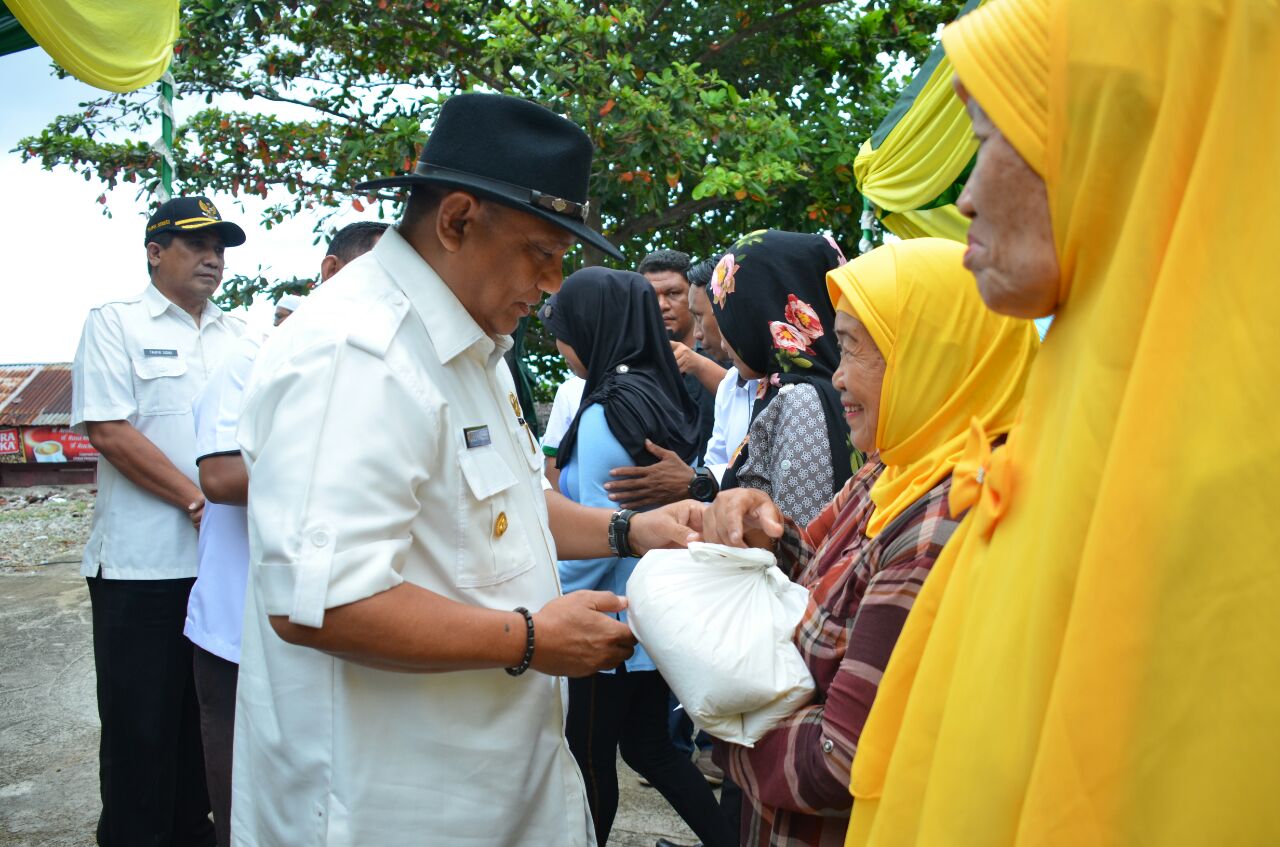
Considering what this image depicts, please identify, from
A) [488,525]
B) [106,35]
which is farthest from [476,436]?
[106,35]

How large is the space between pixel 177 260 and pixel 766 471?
2621 millimetres

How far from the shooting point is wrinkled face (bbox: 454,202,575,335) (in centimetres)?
195

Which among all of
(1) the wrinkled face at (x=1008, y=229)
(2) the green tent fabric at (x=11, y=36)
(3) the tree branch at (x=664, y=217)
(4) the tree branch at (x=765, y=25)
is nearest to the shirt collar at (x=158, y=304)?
(2) the green tent fabric at (x=11, y=36)

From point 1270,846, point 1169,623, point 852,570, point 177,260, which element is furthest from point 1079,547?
point 177,260

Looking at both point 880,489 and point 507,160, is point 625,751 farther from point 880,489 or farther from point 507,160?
point 507,160

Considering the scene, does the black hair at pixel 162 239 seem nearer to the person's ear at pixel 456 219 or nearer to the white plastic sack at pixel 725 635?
the person's ear at pixel 456 219

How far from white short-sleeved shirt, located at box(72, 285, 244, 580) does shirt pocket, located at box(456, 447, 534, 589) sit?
2091 mm

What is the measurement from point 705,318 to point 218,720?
112 inches

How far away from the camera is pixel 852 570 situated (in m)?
1.74

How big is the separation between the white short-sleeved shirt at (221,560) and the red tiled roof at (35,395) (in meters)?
11.0

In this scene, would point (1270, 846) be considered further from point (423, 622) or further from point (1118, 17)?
point (423, 622)

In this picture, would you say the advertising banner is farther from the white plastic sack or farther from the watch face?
the white plastic sack

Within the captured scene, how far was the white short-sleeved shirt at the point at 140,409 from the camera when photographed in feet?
12.0

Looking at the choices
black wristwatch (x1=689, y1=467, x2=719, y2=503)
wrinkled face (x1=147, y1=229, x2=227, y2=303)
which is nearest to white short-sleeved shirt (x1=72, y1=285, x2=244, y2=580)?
wrinkled face (x1=147, y1=229, x2=227, y2=303)
